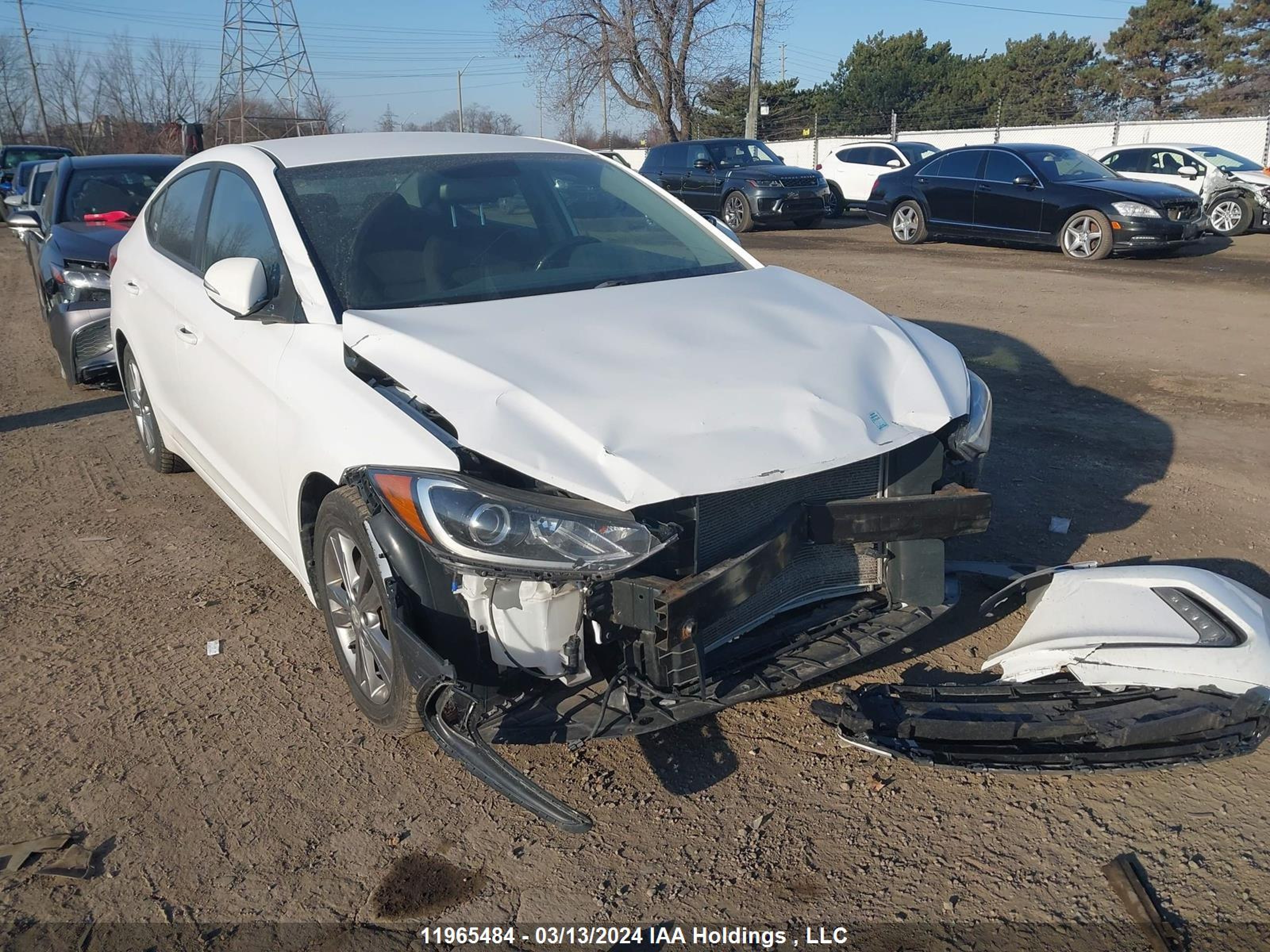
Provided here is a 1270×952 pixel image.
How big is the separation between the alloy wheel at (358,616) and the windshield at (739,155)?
1758 cm

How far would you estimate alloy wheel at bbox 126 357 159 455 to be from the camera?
18.5 ft

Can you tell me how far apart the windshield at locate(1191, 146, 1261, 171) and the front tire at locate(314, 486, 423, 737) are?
18.3m

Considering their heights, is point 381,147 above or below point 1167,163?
above

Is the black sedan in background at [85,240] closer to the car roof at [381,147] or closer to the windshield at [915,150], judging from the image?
the car roof at [381,147]

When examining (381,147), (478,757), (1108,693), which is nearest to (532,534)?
(478,757)

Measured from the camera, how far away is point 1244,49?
1751 inches

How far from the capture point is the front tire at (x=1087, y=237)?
1415cm

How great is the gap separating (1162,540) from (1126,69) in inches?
1991

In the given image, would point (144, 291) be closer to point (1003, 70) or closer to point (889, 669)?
point (889, 669)

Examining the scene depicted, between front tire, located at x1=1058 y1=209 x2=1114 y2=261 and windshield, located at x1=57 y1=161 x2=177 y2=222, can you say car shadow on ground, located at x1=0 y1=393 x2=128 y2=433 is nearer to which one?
windshield, located at x1=57 y1=161 x2=177 y2=222

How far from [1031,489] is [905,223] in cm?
1289

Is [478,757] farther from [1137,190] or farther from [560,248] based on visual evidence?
[1137,190]

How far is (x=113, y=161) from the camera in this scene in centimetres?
911

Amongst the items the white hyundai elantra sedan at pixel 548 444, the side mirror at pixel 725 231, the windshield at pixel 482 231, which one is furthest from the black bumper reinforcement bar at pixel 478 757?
the side mirror at pixel 725 231
